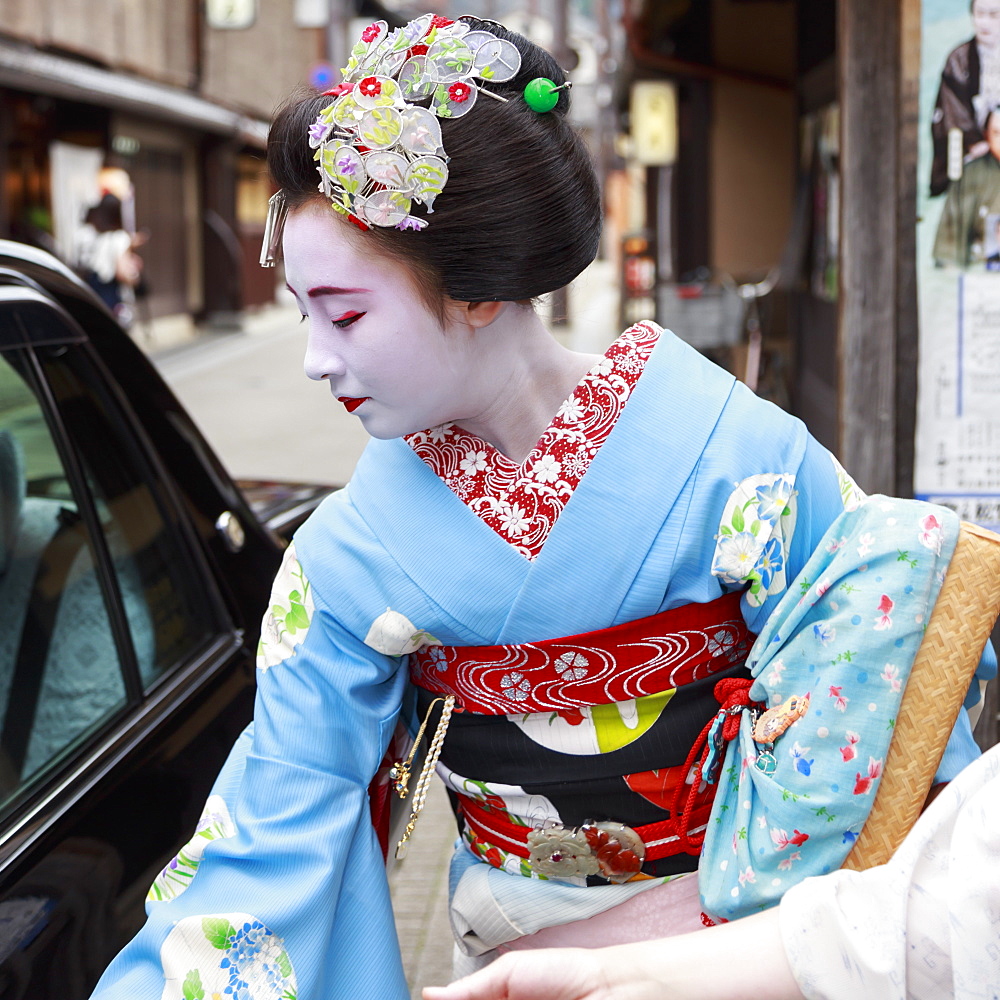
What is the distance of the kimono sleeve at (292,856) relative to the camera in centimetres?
124

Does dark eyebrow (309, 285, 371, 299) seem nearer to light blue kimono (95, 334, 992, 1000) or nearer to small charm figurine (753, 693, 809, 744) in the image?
light blue kimono (95, 334, 992, 1000)

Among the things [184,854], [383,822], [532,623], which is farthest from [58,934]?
[532,623]

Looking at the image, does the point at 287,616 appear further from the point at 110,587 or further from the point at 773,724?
the point at 110,587

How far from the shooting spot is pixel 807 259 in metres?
7.22

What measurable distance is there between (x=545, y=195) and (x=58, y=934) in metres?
0.96

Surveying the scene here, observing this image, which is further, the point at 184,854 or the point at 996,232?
the point at 996,232

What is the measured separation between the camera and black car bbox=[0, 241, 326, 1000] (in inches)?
63.1

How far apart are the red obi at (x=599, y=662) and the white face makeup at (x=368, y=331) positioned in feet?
0.93

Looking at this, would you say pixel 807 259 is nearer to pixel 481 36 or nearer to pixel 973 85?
pixel 973 85

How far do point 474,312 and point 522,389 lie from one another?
0.46ft

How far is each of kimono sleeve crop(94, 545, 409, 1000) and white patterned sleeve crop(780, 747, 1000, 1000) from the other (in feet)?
1.70

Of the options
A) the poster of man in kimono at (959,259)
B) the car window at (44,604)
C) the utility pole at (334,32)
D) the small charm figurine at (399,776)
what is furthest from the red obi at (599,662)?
the utility pole at (334,32)

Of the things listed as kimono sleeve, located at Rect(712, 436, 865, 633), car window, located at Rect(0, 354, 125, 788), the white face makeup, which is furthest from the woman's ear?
car window, located at Rect(0, 354, 125, 788)

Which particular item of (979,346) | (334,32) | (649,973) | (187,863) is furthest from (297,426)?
(334,32)
